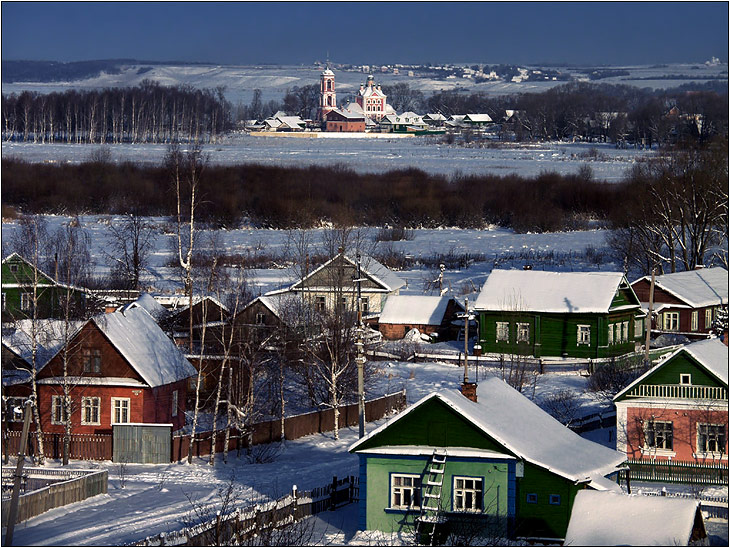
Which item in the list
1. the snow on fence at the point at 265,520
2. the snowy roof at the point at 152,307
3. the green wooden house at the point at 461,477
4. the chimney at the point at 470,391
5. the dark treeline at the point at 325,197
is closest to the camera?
the snow on fence at the point at 265,520

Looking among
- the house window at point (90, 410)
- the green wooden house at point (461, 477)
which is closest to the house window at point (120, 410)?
the house window at point (90, 410)

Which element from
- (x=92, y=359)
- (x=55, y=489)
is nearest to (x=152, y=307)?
(x=92, y=359)

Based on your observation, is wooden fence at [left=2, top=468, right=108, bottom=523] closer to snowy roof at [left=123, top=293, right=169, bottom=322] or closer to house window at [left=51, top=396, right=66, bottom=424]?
house window at [left=51, top=396, right=66, bottom=424]

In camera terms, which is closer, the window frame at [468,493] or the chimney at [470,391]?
the window frame at [468,493]

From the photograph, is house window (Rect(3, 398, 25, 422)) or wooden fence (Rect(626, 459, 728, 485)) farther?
house window (Rect(3, 398, 25, 422))

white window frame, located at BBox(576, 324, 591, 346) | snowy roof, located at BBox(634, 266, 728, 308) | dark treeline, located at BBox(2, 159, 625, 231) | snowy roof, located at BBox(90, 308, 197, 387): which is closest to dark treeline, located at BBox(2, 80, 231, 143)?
dark treeline, located at BBox(2, 159, 625, 231)

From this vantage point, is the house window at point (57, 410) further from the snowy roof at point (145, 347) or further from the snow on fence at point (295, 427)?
the snow on fence at point (295, 427)
